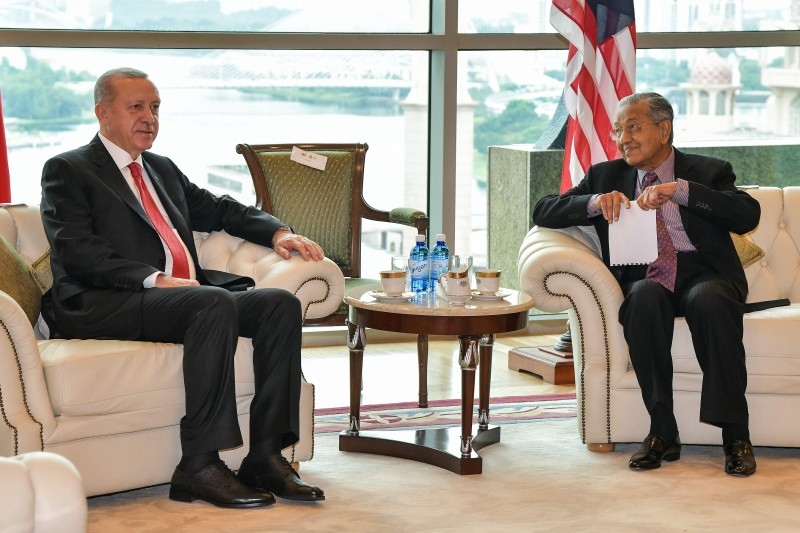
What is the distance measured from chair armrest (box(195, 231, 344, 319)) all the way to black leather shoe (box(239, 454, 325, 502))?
1.77 feet

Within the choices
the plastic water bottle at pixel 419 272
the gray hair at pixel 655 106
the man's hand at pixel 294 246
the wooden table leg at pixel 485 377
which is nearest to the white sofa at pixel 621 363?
the wooden table leg at pixel 485 377

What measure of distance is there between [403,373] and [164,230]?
1.72m

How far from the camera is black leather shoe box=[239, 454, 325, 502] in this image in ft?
11.6

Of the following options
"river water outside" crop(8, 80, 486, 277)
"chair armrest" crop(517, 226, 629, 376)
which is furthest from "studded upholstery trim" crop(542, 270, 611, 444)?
"river water outside" crop(8, 80, 486, 277)

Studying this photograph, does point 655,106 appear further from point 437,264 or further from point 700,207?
point 437,264

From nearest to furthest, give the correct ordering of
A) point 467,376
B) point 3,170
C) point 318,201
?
point 467,376, point 3,170, point 318,201

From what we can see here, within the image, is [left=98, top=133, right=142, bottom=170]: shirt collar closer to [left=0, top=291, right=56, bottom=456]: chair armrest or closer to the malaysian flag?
[left=0, top=291, right=56, bottom=456]: chair armrest

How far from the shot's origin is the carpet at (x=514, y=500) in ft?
11.1

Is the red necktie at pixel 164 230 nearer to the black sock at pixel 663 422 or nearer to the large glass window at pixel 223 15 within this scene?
the black sock at pixel 663 422

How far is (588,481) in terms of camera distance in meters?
3.78

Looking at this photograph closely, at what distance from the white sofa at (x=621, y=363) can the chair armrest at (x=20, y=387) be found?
1.58 m

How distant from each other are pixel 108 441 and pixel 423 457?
102 centimetres

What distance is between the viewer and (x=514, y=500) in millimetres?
3602

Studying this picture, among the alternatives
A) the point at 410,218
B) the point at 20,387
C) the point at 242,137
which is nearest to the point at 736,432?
the point at 410,218
